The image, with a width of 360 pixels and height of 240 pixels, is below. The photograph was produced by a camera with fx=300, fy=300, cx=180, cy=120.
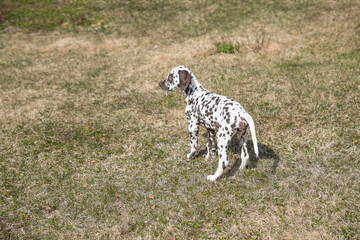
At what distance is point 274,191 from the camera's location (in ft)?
21.2

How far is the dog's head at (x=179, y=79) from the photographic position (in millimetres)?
7375

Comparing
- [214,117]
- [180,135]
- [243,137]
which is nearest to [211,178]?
[243,137]

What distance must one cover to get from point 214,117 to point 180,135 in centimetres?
265

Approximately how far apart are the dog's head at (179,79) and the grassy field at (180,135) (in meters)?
1.85

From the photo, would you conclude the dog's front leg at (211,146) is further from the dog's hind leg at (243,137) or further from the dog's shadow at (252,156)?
the dog's hind leg at (243,137)

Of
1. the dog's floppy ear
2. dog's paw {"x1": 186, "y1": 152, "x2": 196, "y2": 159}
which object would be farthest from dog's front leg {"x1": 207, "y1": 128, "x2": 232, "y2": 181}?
the dog's floppy ear

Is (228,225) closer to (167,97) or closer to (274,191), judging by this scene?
(274,191)

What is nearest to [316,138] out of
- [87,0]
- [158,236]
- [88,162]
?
[158,236]

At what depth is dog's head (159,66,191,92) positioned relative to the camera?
7375mm

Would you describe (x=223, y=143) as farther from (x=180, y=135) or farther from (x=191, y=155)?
(x=180, y=135)

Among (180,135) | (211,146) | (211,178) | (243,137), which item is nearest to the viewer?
(243,137)

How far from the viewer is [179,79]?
24.5ft

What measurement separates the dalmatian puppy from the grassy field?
2.15 feet

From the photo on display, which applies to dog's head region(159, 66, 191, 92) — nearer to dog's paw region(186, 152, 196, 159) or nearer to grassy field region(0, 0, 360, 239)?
dog's paw region(186, 152, 196, 159)
